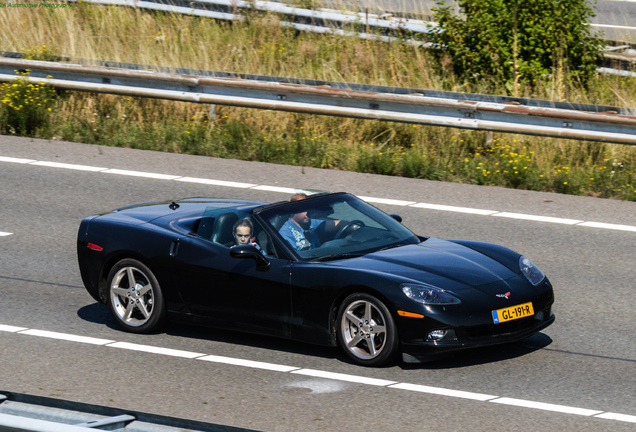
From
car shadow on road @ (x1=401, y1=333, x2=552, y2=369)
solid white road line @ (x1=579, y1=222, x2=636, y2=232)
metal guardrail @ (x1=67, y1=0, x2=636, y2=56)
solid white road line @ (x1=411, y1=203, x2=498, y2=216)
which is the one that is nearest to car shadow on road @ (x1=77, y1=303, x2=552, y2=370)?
car shadow on road @ (x1=401, y1=333, x2=552, y2=369)

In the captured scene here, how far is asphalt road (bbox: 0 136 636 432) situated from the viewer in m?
6.64

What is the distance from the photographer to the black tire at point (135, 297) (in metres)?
8.41

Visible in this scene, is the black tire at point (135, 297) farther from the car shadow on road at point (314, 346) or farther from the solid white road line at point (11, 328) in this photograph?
the solid white road line at point (11, 328)

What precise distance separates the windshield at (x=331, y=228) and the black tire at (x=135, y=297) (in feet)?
3.65

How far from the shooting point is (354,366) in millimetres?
7551

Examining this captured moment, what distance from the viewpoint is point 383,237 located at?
8.41 metres

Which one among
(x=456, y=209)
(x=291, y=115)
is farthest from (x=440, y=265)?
(x=291, y=115)

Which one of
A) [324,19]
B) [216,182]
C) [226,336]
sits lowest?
[226,336]

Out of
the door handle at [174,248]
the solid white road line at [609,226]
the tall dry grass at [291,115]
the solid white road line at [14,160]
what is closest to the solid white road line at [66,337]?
the door handle at [174,248]

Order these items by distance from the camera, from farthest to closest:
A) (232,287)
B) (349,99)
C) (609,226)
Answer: (349,99) < (609,226) < (232,287)

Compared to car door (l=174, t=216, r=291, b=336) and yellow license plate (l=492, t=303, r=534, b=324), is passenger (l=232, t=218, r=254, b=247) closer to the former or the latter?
car door (l=174, t=216, r=291, b=336)

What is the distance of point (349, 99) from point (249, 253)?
6.88 meters

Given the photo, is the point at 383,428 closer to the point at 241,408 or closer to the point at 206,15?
the point at 241,408

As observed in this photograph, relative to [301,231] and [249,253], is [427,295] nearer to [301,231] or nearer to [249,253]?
[301,231]
